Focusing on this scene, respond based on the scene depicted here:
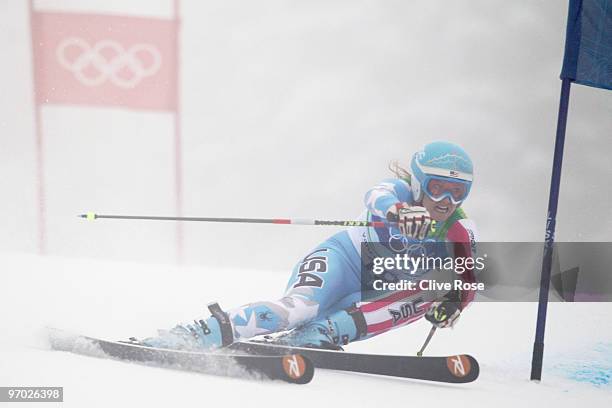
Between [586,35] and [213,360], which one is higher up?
[586,35]

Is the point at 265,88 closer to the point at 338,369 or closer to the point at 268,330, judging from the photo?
the point at 268,330

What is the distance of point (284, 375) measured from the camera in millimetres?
1422

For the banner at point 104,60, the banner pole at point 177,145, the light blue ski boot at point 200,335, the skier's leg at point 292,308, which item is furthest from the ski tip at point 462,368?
the banner at point 104,60

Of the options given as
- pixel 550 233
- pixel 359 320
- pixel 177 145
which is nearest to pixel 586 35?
pixel 550 233

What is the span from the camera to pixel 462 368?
58.1 inches

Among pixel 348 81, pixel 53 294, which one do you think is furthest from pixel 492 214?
pixel 53 294

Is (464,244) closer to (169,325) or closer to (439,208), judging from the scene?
(439,208)

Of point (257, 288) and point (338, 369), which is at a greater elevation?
point (257, 288)

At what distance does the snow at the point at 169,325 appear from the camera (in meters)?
1.42

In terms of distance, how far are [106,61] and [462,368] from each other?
1012 millimetres

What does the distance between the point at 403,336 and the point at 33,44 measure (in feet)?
3.32

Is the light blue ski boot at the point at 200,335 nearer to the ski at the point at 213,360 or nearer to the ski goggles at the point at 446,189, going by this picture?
the ski at the point at 213,360

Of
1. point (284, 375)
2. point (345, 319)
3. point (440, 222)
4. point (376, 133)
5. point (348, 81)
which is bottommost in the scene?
point (284, 375)

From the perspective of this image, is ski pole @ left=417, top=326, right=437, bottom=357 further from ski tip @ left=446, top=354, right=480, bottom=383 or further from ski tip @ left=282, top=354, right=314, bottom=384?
ski tip @ left=282, top=354, right=314, bottom=384
